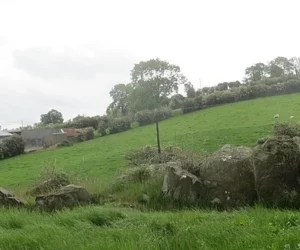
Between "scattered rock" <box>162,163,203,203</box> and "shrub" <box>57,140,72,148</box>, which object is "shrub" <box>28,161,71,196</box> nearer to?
"scattered rock" <box>162,163,203,203</box>

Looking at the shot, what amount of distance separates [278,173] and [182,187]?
6.61ft

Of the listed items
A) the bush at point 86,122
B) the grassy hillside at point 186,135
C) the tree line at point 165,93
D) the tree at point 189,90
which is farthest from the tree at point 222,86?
the bush at point 86,122

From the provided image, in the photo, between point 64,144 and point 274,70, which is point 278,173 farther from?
point 274,70

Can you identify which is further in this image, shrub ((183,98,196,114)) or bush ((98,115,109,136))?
bush ((98,115,109,136))

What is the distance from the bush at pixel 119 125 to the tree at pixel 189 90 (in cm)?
1350

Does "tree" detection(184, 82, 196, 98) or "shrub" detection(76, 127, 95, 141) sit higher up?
"tree" detection(184, 82, 196, 98)

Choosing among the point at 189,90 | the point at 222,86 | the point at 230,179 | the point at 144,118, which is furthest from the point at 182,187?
the point at 222,86

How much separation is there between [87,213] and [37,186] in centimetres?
467

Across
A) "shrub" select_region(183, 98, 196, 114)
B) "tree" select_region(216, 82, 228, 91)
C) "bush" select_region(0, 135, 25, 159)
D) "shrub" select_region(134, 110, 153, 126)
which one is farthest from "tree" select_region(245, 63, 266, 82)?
"bush" select_region(0, 135, 25, 159)

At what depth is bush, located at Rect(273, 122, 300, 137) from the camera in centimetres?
1177

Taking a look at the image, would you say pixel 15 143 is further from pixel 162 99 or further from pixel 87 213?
pixel 87 213

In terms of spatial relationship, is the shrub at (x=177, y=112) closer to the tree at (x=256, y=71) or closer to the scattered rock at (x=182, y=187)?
the tree at (x=256, y=71)

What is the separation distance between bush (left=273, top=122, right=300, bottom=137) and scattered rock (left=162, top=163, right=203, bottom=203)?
14.6ft

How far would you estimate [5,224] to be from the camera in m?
7.19
